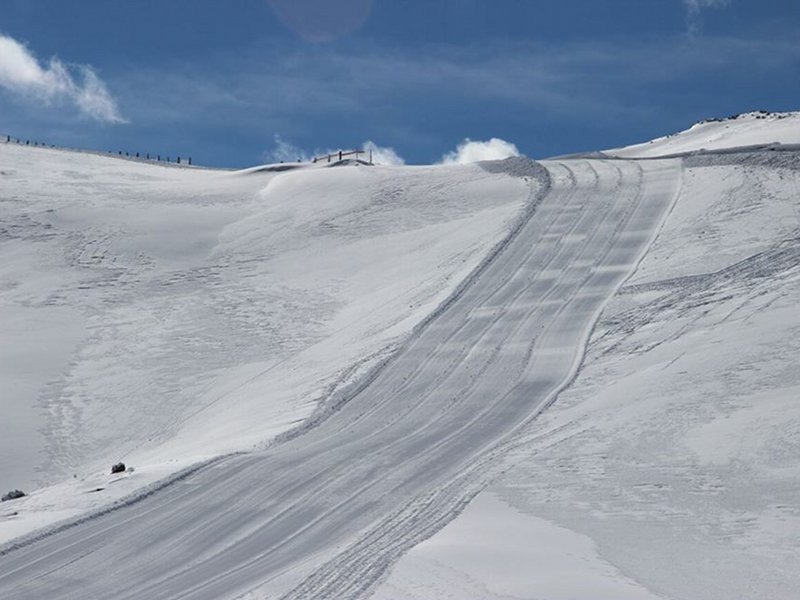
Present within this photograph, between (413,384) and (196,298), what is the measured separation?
12.0m

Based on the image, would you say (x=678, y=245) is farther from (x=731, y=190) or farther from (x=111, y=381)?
(x=111, y=381)

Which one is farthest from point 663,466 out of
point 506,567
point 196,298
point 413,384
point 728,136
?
point 728,136

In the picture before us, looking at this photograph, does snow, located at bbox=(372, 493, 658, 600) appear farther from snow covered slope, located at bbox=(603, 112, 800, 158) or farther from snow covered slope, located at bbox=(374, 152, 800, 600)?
snow covered slope, located at bbox=(603, 112, 800, 158)

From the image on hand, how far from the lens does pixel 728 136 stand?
5066 cm

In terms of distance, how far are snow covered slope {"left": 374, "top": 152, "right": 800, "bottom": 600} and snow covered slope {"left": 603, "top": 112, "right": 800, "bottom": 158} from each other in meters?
18.2

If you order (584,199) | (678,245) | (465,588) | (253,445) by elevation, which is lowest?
(465,588)

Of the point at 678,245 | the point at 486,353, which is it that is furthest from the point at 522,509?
the point at 678,245

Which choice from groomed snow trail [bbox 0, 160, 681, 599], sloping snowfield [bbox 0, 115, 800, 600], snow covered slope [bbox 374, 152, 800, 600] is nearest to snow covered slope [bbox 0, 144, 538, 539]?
sloping snowfield [bbox 0, 115, 800, 600]

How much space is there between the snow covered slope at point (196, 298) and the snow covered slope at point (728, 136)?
402 inches

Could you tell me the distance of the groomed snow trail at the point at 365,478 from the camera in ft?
43.0

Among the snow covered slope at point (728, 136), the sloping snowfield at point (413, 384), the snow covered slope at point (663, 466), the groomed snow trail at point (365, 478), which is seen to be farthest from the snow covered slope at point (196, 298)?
the snow covered slope at point (728, 136)

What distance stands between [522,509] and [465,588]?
333 cm

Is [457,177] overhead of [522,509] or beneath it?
overhead

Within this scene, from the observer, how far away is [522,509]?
14953 mm
